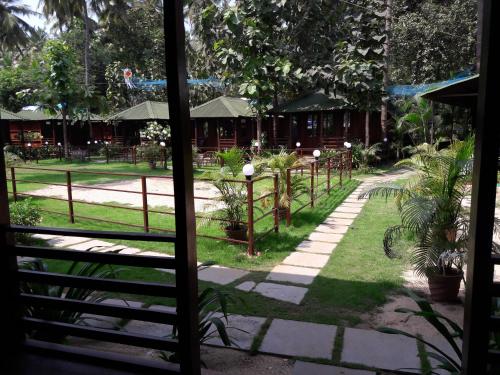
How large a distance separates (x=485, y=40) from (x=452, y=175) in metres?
2.43

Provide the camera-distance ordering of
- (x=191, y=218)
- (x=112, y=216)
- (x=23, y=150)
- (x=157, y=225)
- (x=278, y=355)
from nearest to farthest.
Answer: (x=191, y=218) → (x=278, y=355) → (x=157, y=225) → (x=112, y=216) → (x=23, y=150)

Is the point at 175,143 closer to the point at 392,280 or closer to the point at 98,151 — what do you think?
the point at 392,280

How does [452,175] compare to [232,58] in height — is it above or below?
below

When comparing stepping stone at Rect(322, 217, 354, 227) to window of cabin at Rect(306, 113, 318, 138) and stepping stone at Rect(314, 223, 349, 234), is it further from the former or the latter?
window of cabin at Rect(306, 113, 318, 138)

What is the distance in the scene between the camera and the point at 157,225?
695cm

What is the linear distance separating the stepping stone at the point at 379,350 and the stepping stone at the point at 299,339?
130mm

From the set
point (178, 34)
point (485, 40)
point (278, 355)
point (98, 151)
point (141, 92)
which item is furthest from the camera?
point (141, 92)

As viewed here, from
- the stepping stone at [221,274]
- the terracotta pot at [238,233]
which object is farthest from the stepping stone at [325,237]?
the stepping stone at [221,274]

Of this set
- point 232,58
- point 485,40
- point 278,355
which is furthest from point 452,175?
point 232,58

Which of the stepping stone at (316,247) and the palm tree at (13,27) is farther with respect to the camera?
the palm tree at (13,27)

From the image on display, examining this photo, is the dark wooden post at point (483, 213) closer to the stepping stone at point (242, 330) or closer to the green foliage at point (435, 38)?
the stepping stone at point (242, 330)

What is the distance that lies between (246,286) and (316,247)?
66.1 inches

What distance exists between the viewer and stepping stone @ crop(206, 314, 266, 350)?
3.02 metres

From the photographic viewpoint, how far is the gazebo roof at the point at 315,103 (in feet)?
56.8
